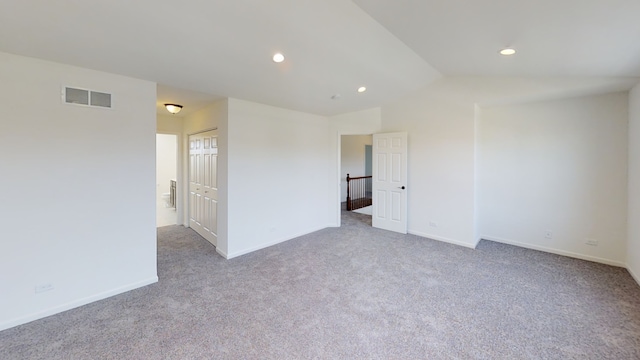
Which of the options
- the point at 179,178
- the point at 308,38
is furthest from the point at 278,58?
the point at 179,178

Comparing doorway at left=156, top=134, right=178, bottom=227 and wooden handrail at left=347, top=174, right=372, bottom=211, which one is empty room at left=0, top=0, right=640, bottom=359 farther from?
doorway at left=156, top=134, right=178, bottom=227

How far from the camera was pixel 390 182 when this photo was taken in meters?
5.29

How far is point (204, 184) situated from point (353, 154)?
620 centimetres

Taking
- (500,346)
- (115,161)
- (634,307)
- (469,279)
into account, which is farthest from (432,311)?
(115,161)

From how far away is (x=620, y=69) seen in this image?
2.81 meters

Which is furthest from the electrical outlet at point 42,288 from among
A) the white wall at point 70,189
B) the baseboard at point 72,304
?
the baseboard at point 72,304

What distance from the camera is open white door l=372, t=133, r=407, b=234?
5.09 metres

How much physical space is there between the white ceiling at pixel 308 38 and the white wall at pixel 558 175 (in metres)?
0.91

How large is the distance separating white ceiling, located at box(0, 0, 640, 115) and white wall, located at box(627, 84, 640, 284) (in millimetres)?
602

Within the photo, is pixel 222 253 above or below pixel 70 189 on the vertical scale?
below

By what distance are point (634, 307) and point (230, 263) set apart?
461cm

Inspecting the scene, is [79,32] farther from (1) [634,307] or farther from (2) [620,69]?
(1) [634,307]

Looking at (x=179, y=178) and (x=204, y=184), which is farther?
(x=179, y=178)

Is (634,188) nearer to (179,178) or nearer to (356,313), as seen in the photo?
(356,313)
